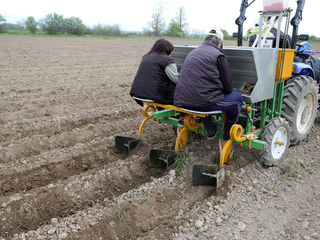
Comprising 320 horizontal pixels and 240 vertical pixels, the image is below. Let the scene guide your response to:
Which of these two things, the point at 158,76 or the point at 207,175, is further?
the point at 158,76

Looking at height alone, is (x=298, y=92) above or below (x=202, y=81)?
below

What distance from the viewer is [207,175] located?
381 cm

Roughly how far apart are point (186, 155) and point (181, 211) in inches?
47.9

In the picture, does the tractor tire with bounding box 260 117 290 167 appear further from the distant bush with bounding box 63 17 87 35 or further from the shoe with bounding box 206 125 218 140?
the distant bush with bounding box 63 17 87 35

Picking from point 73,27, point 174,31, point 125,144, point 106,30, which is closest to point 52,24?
point 73,27

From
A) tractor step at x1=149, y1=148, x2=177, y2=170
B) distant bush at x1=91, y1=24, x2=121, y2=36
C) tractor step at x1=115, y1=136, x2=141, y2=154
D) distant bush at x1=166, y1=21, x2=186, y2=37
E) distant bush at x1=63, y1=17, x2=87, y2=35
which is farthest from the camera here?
distant bush at x1=166, y1=21, x2=186, y2=37

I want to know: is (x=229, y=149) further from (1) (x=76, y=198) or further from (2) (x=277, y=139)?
(1) (x=76, y=198)

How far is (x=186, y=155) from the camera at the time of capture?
181 inches

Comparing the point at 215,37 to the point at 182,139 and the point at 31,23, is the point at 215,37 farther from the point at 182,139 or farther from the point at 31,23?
the point at 31,23

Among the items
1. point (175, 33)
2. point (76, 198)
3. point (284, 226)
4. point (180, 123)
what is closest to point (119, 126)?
point (180, 123)

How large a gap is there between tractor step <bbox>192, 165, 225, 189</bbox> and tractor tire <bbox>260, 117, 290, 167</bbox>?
75cm

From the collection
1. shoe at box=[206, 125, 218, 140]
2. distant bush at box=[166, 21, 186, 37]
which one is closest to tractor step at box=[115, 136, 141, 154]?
shoe at box=[206, 125, 218, 140]

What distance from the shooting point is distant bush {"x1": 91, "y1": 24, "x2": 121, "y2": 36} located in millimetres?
58122

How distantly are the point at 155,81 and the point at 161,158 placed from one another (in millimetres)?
1074
